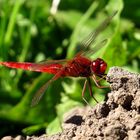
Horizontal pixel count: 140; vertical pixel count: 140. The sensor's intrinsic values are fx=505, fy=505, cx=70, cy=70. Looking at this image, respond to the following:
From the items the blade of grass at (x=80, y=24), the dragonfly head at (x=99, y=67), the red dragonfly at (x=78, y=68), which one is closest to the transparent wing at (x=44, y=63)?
the red dragonfly at (x=78, y=68)

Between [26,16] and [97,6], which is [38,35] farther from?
[97,6]

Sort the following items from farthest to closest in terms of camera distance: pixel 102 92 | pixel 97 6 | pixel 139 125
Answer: pixel 97 6, pixel 102 92, pixel 139 125

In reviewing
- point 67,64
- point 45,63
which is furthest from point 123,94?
point 45,63

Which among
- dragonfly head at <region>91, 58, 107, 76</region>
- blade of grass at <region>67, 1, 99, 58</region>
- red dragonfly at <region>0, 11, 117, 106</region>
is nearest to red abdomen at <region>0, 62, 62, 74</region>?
red dragonfly at <region>0, 11, 117, 106</region>

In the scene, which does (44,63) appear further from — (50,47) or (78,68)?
(50,47)

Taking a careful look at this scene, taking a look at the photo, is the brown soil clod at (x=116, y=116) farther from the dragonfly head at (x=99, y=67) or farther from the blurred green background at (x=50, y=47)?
the blurred green background at (x=50, y=47)
